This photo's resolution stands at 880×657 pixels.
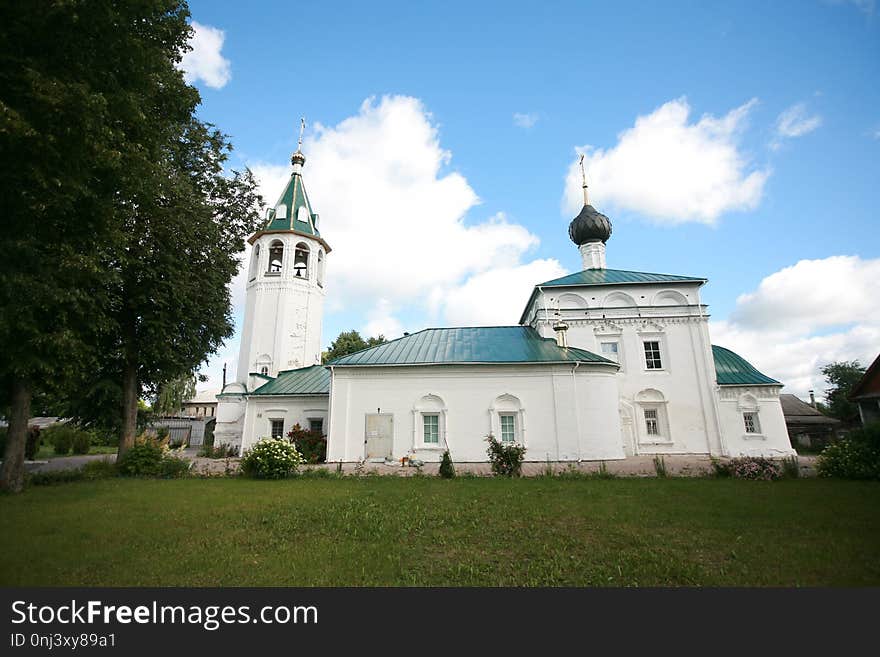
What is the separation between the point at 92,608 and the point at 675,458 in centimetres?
2135

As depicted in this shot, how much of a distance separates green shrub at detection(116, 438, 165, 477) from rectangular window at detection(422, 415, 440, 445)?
9.66m

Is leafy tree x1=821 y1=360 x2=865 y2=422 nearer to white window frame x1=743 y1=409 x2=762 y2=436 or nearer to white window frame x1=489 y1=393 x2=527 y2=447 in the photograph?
white window frame x1=743 y1=409 x2=762 y2=436

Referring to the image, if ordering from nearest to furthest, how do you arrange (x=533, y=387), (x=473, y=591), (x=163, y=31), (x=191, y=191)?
(x=473, y=591)
(x=163, y=31)
(x=191, y=191)
(x=533, y=387)

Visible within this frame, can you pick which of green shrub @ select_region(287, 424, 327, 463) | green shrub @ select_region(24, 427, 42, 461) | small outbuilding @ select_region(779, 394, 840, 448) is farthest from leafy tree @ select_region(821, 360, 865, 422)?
green shrub @ select_region(24, 427, 42, 461)

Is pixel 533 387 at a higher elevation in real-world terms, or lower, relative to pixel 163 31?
lower

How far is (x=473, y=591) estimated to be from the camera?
13.6 feet

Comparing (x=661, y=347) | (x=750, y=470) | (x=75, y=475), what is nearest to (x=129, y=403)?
(x=75, y=475)

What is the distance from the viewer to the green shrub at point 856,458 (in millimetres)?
11875

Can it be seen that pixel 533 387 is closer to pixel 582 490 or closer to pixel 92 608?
pixel 582 490

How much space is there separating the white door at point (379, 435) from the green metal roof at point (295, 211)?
1388 centimetres

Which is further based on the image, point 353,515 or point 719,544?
point 353,515

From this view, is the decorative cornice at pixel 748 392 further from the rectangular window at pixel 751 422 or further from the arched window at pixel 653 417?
the arched window at pixel 653 417

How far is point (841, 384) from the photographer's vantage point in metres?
43.3

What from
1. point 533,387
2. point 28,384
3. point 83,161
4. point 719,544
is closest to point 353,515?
point 719,544
